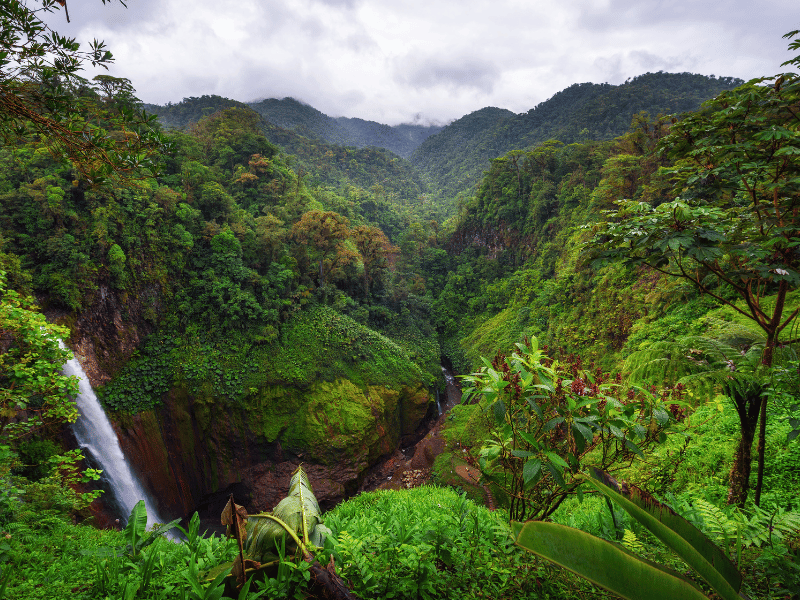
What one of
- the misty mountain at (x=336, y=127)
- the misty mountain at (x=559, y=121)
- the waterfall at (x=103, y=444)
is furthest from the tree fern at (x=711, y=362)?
the misty mountain at (x=336, y=127)

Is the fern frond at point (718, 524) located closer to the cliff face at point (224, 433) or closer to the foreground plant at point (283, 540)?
the foreground plant at point (283, 540)

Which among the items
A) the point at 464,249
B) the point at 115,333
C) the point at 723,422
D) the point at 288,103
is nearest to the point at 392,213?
the point at 464,249

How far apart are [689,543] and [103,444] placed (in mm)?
12506

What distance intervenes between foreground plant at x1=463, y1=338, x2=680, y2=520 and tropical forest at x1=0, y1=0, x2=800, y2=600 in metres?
0.02

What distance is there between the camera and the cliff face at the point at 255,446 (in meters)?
10.8

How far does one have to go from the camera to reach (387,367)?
14.6m

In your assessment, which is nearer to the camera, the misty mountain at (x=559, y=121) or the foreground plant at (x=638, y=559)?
the foreground plant at (x=638, y=559)

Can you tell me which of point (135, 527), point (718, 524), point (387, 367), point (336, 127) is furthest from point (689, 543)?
point (336, 127)

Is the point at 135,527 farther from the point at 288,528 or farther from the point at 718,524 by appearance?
the point at 718,524

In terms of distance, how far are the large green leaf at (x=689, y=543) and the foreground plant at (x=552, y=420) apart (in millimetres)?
308

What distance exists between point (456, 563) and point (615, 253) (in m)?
2.31

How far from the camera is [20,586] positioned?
225 centimetres

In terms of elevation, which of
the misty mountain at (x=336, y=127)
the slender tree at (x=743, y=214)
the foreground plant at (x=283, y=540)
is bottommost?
the foreground plant at (x=283, y=540)

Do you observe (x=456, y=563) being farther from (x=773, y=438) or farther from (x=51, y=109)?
(x=773, y=438)
